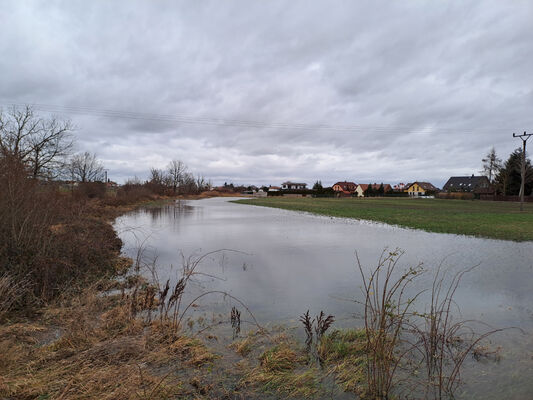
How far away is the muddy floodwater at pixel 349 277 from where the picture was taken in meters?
4.44

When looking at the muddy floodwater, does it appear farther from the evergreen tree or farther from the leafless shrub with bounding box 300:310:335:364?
the evergreen tree

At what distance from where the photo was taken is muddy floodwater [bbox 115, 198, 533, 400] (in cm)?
444

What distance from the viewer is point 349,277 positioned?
8.56 meters

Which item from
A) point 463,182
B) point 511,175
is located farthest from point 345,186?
point 511,175

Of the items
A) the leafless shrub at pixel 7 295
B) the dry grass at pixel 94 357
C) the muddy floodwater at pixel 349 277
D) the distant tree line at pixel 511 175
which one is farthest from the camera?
the distant tree line at pixel 511 175

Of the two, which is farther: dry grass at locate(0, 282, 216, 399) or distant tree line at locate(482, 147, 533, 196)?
distant tree line at locate(482, 147, 533, 196)

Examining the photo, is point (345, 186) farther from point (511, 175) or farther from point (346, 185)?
point (511, 175)

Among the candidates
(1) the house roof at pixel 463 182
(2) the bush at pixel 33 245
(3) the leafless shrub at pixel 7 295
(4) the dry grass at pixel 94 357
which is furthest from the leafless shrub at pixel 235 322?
(1) the house roof at pixel 463 182

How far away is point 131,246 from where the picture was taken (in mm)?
14180

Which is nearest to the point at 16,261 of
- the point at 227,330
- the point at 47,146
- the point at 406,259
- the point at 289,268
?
the point at 227,330

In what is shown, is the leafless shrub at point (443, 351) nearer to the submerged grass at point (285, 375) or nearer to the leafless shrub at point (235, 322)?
the submerged grass at point (285, 375)

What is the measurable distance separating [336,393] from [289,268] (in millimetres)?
6020

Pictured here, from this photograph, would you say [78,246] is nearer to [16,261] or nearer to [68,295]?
[16,261]

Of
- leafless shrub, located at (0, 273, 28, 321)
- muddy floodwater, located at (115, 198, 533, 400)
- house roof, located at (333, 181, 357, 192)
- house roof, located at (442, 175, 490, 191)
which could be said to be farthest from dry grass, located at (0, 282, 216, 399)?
house roof, located at (333, 181, 357, 192)
